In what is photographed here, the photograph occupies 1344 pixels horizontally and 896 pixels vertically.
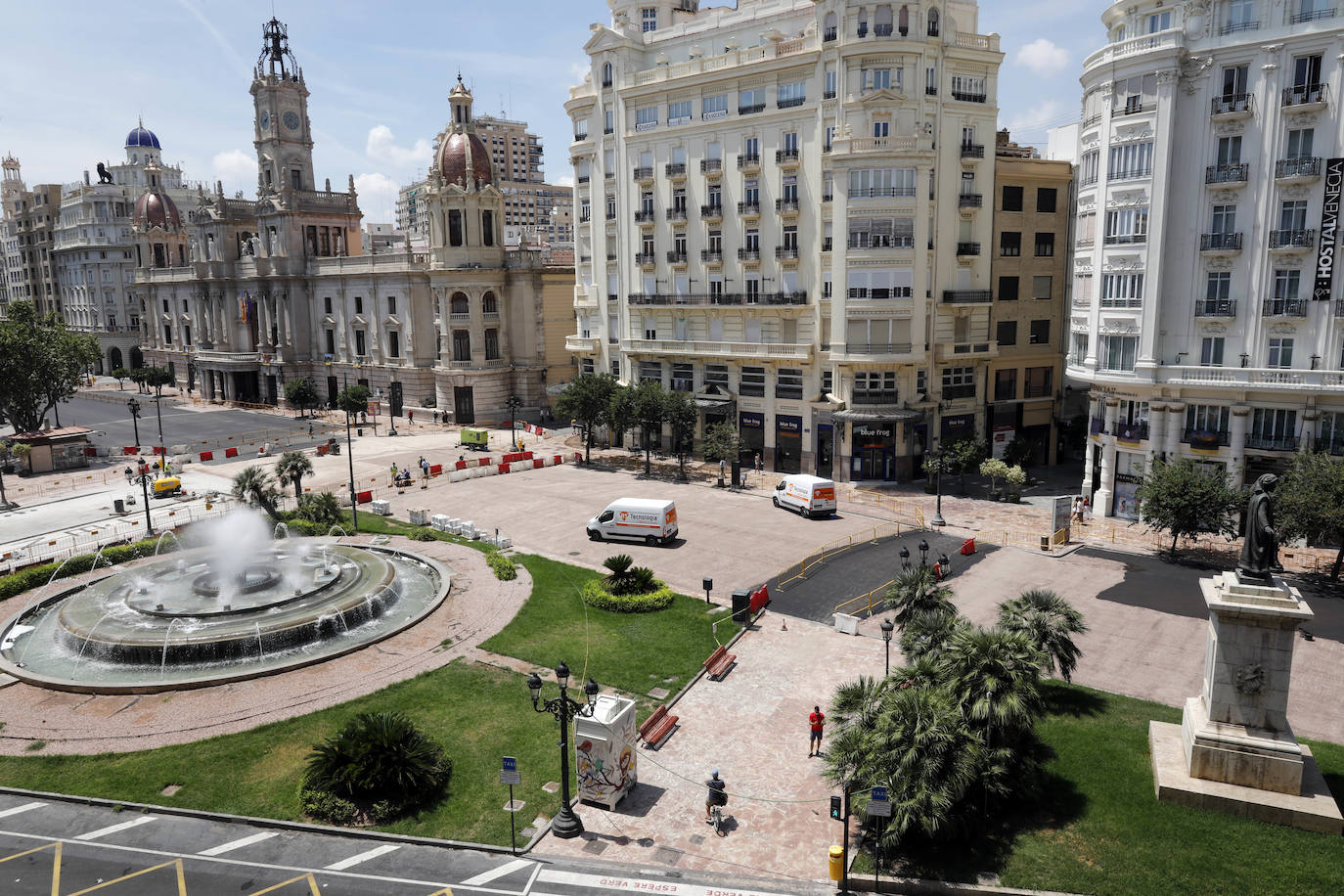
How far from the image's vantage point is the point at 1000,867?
18281 millimetres

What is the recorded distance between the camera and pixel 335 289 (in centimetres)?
9069

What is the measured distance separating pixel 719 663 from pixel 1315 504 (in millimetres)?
24119

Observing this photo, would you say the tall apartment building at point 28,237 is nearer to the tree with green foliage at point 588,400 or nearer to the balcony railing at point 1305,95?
the tree with green foliage at point 588,400

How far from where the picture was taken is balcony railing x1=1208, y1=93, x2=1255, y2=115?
4025cm

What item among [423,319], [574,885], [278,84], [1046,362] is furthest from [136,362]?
[574,885]

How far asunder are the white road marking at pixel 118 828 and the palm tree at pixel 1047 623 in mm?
22040

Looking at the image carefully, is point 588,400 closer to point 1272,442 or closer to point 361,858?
point 1272,442

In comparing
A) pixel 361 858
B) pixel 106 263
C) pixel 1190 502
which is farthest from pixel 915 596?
pixel 106 263

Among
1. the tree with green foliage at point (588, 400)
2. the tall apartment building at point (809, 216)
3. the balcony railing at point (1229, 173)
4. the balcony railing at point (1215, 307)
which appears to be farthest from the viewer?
the tree with green foliage at point (588, 400)

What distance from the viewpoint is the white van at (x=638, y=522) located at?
42125 mm

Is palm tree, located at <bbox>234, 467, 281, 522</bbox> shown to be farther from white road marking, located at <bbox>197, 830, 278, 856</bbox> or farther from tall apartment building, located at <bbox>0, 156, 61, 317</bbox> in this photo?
tall apartment building, located at <bbox>0, 156, 61, 317</bbox>

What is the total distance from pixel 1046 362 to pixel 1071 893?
4920cm

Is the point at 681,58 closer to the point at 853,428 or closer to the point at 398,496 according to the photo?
the point at 853,428

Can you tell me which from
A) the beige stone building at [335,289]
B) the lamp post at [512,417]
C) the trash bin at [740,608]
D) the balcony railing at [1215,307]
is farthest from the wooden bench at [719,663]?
the beige stone building at [335,289]
